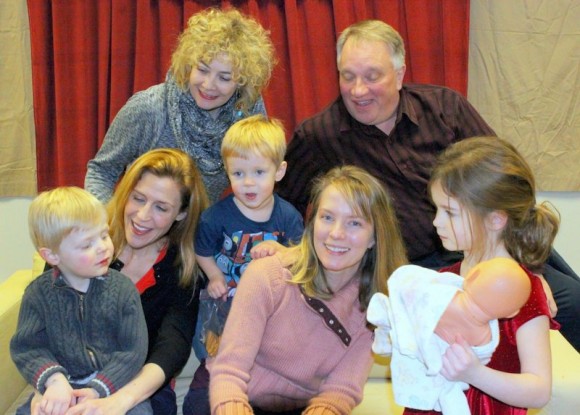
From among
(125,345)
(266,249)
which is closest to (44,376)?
(125,345)

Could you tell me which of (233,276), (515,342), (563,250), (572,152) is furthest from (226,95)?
(563,250)

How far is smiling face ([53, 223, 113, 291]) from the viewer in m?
1.78

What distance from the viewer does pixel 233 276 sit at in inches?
87.0

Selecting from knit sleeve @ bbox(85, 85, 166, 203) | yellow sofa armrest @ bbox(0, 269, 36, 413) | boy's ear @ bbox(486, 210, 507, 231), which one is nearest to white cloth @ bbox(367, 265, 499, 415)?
boy's ear @ bbox(486, 210, 507, 231)

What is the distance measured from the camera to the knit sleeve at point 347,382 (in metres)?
1.82

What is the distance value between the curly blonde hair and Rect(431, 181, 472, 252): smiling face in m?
0.94

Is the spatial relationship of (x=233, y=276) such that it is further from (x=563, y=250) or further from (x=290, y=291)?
(x=563, y=250)

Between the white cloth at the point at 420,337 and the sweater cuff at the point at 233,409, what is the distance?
40 cm

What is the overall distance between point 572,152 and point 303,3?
1.28 meters

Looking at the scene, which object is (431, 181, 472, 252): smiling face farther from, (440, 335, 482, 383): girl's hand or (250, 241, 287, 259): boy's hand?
(250, 241, 287, 259): boy's hand

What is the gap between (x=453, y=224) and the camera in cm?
159

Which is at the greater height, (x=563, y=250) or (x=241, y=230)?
(x=241, y=230)

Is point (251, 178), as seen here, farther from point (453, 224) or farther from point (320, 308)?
point (453, 224)

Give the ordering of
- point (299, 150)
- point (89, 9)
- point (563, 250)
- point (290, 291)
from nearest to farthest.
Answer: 1. point (290, 291)
2. point (299, 150)
3. point (89, 9)
4. point (563, 250)
